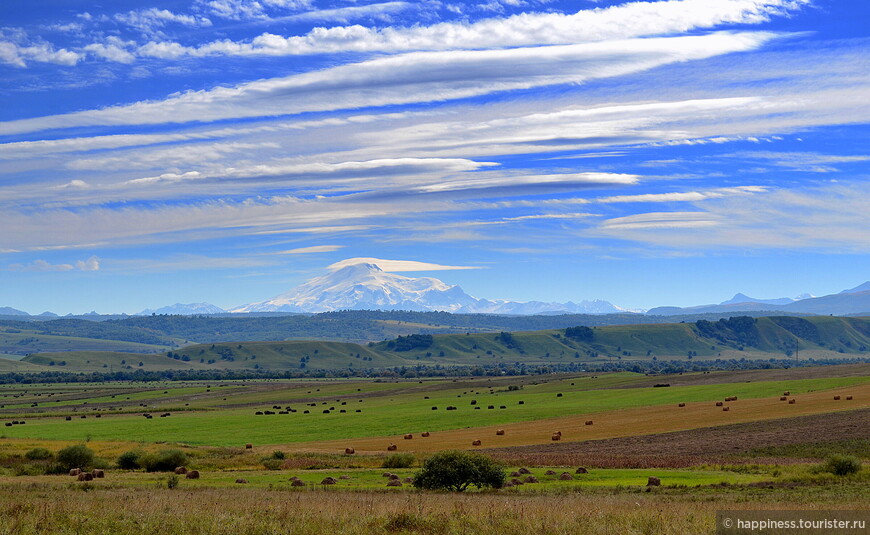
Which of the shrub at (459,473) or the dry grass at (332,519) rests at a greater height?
the dry grass at (332,519)

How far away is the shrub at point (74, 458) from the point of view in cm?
5544

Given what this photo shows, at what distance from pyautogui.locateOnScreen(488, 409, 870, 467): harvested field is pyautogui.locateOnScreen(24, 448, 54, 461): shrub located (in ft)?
113

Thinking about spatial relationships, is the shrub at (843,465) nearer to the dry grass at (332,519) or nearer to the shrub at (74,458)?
the dry grass at (332,519)

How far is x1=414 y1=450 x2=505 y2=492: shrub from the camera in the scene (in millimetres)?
39219

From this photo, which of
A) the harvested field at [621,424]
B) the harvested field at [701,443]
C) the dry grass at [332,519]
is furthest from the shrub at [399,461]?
the dry grass at [332,519]

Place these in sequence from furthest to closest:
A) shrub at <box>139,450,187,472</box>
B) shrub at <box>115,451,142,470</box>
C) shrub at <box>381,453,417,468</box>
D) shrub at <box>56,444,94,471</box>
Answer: shrub at <box>115,451,142,470</box> < shrub at <box>56,444,94,471</box> < shrub at <box>139,450,187,472</box> < shrub at <box>381,453,417,468</box>

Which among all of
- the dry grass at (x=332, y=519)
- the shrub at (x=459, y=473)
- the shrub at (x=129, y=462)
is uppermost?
the dry grass at (x=332, y=519)

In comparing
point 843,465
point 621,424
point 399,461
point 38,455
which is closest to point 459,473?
point 399,461

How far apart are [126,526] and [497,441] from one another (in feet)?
172

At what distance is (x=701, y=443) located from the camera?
60.7 meters

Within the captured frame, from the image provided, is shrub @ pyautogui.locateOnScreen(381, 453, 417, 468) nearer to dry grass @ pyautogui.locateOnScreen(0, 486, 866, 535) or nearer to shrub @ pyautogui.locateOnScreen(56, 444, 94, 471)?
shrub @ pyautogui.locateOnScreen(56, 444, 94, 471)

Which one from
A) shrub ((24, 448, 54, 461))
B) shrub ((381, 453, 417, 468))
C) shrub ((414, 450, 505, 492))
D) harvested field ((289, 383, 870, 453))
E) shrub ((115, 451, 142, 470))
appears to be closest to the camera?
shrub ((414, 450, 505, 492))

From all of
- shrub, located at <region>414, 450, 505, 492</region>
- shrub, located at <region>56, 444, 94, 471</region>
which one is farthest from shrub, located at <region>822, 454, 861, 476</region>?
shrub, located at <region>56, 444, 94, 471</region>

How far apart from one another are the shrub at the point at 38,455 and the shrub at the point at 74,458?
672cm
